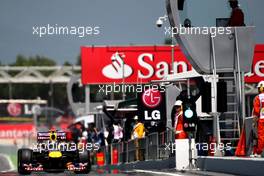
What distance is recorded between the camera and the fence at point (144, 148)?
24.5 m

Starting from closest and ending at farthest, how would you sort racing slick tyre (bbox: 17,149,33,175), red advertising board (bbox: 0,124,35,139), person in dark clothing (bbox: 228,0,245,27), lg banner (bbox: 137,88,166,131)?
person in dark clothing (bbox: 228,0,245,27) → racing slick tyre (bbox: 17,149,33,175) → lg banner (bbox: 137,88,166,131) → red advertising board (bbox: 0,124,35,139)

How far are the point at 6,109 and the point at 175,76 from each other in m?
110

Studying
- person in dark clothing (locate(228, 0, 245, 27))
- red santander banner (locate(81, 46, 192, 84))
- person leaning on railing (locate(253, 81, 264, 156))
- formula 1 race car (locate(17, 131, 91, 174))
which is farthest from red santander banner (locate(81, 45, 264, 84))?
person leaning on railing (locate(253, 81, 264, 156))

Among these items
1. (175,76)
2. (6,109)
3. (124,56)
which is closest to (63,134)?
(175,76)

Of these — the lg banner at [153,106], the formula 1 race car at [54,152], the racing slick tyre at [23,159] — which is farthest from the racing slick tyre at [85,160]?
the lg banner at [153,106]

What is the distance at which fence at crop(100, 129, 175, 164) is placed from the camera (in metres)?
24.5

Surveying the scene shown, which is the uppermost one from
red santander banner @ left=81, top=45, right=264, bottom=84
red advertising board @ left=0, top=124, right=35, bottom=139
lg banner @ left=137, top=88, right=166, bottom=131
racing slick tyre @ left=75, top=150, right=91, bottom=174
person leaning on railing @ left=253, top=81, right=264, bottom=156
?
red santander banner @ left=81, top=45, right=264, bottom=84

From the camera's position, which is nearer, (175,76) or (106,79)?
(175,76)

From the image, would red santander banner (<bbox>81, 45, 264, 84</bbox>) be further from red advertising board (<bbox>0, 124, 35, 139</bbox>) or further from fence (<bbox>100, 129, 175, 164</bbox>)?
red advertising board (<bbox>0, 124, 35, 139</bbox>)

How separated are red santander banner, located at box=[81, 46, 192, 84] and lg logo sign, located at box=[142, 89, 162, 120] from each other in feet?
80.5

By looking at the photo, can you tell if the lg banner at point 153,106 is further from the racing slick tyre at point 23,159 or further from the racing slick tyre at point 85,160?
the racing slick tyre at point 23,159

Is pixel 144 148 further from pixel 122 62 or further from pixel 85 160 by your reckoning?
pixel 122 62

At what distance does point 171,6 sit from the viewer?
2520 centimetres

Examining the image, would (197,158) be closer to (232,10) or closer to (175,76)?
(232,10)
